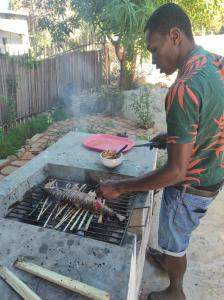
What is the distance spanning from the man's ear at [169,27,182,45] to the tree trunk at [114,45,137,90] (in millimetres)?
7584

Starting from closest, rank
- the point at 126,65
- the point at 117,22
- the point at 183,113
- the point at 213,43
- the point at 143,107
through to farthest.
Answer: the point at 183,113 → the point at 143,107 → the point at 117,22 → the point at 126,65 → the point at 213,43

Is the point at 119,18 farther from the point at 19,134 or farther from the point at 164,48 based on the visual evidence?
the point at 164,48

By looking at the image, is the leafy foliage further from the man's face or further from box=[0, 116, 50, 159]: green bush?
the man's face

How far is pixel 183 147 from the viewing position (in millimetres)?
1828

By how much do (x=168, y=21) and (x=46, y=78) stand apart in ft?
22.6

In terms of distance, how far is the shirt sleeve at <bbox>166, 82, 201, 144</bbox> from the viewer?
5.80 ft

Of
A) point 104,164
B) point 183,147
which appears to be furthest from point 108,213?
point 183,147

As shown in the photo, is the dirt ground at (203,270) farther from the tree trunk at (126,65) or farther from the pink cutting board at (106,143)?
the tree trunk at (126,65)

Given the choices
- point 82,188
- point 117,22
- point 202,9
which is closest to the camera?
point 82,188

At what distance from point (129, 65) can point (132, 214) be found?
7960mm

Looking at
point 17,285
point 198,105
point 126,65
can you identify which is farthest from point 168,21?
point 126,65

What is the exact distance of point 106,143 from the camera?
3699mm

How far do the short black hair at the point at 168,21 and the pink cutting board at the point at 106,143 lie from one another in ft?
5.82

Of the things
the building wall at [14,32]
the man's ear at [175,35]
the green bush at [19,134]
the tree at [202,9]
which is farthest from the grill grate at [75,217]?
the building wall at [14,32]
